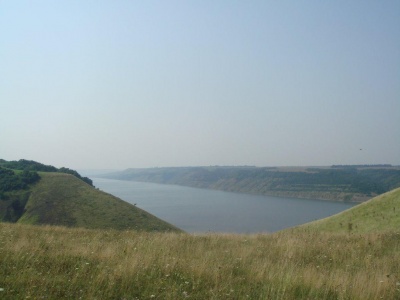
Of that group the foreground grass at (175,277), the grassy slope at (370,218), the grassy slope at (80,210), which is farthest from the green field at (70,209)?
the foreground grass at (175,277)

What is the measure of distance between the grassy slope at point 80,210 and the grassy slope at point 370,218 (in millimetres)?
30400

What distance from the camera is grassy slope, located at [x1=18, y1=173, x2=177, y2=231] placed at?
5700 centimetres

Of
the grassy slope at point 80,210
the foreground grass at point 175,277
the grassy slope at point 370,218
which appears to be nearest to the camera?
the foreground grass at point 175,277

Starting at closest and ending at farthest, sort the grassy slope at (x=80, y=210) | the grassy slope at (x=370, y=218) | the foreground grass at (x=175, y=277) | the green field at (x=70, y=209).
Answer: the foreground grass at (x=175, y=277)
the grassy slope at (x=370, y=218)
the grassy slope at (x=80, y=210)
the green field at (x=70, y=209)

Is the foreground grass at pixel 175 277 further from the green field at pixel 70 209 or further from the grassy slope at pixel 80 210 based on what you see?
the green field at pixel 70 209

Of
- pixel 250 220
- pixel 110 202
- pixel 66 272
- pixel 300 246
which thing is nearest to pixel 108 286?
pixel 66 272

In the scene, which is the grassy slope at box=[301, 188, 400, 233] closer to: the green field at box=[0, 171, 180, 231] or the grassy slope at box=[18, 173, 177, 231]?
the green field at box=[0, 171, 180, 231]

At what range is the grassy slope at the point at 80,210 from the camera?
57.0 m

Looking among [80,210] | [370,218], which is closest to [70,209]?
[80,210]

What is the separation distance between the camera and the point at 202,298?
210 inches

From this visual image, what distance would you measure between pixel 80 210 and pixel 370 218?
5048cm

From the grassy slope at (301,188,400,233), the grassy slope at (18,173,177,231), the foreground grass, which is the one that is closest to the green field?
the grassy slope at (18,173,177,231)

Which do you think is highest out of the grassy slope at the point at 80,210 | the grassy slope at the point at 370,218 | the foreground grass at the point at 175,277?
the foreground grass at the point at 175,277

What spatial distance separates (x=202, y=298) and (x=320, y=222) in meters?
32.3
